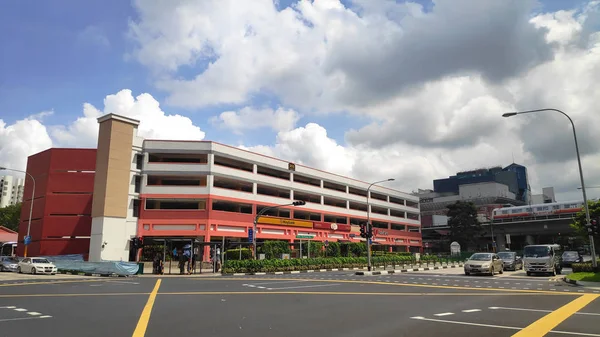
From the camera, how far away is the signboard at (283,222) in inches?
2002

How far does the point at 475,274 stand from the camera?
28.2 meters

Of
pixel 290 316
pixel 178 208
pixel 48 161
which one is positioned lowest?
pixel 290 316

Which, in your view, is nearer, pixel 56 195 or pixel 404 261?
pixel 56 195

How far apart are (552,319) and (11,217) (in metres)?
86.2

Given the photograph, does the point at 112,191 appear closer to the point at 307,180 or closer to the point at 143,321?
the point at 307,180

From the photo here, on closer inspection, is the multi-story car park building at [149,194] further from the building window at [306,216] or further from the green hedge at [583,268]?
the green hedge at [583,268]

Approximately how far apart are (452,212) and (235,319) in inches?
2919

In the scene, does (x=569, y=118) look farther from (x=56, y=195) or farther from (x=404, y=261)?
(x=56, y=195)

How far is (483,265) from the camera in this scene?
27.5 meters

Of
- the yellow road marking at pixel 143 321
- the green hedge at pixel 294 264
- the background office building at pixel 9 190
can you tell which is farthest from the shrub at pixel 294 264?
the background office building at pixel 9 190

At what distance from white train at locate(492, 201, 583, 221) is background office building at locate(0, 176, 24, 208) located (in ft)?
569

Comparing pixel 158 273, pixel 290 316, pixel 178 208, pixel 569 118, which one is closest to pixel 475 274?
pixel 569 118

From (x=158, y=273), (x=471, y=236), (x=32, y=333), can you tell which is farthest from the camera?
(x=471, y=236)

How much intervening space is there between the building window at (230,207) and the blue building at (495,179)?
3441 inches
